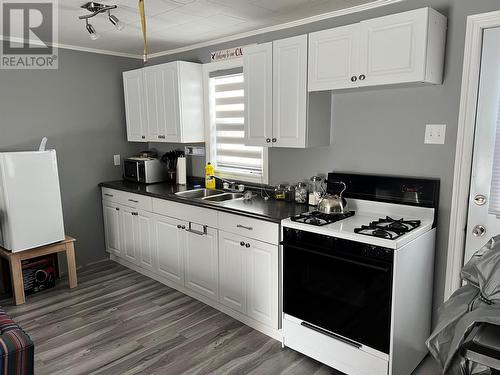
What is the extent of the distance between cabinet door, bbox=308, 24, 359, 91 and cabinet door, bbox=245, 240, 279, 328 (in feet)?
3.89

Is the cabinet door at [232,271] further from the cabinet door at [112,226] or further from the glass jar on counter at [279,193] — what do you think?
the cabinet door at [112,226]

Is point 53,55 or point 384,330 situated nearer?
point 384,330

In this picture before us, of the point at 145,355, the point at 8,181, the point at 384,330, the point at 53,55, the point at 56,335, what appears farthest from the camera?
the point at 53,55

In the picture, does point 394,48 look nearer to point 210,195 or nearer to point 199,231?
point 199,231

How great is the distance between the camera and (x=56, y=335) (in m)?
2.85

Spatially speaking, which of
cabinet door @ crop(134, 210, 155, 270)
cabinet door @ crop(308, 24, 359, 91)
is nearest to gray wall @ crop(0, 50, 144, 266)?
cabinet door @ crop(134, 210, 155, 270)

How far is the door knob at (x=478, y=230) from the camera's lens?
7.54 ft

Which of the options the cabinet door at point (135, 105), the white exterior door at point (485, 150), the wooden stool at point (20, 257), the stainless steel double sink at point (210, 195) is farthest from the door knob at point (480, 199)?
the wooden stool at point (20, 257)

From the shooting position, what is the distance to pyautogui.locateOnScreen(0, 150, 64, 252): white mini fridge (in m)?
3.24

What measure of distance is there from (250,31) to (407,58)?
1605mm

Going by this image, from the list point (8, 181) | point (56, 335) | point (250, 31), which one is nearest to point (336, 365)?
point (56, 335)

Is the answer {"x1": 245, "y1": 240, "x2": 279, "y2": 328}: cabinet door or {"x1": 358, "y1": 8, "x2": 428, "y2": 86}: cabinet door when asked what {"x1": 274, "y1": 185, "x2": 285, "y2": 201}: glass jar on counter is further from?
{"x1": 358, "y1": 8, "x2": 428, "y2": 86}: cabinet door

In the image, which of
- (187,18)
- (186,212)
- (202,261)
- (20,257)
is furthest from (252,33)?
(20,257)

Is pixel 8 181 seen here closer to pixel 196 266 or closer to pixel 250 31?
pixel 196 266
